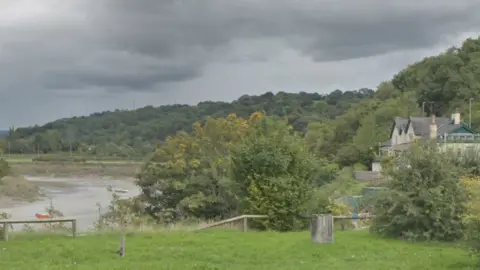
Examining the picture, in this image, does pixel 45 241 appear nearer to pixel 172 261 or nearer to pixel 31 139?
pixel 172 261

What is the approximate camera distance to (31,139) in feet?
589

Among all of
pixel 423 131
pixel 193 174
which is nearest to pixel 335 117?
pixel 423 131

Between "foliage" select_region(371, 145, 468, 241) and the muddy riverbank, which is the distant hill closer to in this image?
the muddy riverbank

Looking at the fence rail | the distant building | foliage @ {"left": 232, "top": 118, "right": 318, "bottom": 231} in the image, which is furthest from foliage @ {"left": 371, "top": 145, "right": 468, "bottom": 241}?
the distant building

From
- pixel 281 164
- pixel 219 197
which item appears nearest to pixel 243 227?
pixel 281 164

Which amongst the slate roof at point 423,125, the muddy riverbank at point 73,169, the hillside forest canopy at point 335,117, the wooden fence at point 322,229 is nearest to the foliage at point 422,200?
the wooden fence at point 322,229

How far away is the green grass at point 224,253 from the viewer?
1313 cm

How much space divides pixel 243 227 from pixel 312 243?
17.4ft

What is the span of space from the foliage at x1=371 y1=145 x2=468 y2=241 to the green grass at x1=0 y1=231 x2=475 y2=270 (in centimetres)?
79

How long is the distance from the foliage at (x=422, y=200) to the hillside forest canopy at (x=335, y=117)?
12925 mm

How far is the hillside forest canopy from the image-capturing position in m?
81.8

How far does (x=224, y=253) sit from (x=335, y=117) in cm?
11600

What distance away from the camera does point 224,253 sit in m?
14.8

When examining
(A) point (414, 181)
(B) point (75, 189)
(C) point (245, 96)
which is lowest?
(B) point (75, 189)
